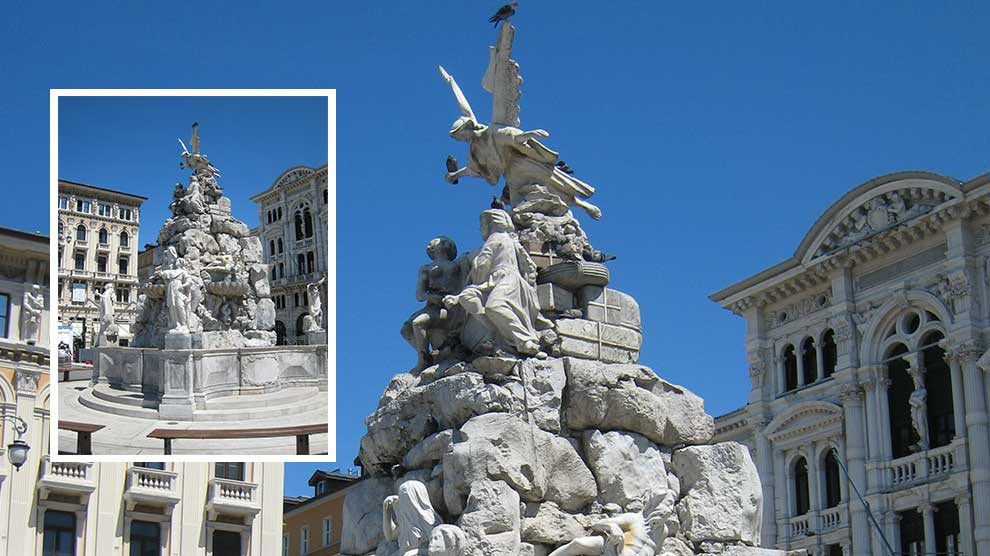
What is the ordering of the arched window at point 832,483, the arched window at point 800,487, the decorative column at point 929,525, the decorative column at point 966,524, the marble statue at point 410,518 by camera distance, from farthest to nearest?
1. the arched window at point 800,487
2. the arched window at point 832,483
3. the decorative column at point 929,525
4. the decorative column at point 966,524
5. the marble statue at point 410,518

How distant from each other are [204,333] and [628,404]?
1083cm

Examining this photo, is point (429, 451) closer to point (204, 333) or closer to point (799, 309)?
point (204, 333)

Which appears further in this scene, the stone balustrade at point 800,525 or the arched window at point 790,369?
the arched window at point 790,369

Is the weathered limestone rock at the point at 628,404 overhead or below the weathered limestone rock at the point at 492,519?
overhead

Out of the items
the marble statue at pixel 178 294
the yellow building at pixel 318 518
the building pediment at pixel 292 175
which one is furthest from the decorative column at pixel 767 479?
the building pediment at pixel 292 175

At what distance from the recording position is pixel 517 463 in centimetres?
1362

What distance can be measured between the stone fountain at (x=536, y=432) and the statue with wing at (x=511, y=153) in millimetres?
290

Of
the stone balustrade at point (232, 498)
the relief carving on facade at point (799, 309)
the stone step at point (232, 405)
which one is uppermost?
the relief carving on facade at point (799, 309)

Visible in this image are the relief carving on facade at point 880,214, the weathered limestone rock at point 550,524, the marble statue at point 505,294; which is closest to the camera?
the weathered limestone rock at point 550,524

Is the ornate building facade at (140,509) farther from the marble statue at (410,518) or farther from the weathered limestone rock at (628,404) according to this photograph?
the weathered limestone rock at (628,404)

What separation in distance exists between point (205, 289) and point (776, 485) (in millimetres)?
22323

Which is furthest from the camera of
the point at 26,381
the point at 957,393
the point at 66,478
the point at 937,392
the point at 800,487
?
the point at 800,487

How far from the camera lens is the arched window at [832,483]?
42250 millimetres

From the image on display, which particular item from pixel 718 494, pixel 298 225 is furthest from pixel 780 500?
pixel 718 494
